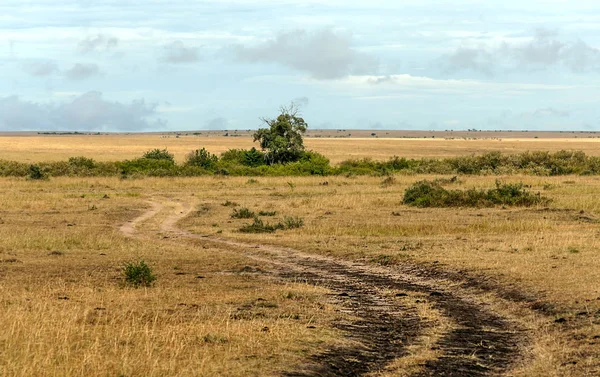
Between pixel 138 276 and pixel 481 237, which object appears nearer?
pixel 138 276

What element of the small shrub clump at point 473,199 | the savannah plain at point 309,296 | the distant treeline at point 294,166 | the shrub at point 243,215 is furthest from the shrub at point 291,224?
the distant treeline at point 294,166

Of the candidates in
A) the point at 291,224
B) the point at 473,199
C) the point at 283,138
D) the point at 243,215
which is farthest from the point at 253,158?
the point at 291,224

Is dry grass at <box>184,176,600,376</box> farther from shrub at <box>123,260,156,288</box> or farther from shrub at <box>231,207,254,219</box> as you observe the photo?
shrub at <box>123,260,156,288</box>

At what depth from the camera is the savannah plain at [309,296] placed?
31.9 feet

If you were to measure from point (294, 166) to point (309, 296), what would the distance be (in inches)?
1935

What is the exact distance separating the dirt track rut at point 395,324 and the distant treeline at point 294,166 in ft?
134

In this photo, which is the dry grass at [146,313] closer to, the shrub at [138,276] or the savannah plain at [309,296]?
the savannah plain at [309,296]

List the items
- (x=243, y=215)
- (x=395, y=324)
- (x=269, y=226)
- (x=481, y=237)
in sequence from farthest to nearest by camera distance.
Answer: (x=243, y=215) < (x=269, y=226) < (x=481, y=237) < (x=395, y=324)

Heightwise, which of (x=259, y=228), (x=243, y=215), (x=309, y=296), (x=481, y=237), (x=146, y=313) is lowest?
(x=243, y=215)

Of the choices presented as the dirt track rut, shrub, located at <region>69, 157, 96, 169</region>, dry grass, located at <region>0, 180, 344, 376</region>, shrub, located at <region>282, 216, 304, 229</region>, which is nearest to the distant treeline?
shrub, located at <region>69, 157, 96, 169</region>

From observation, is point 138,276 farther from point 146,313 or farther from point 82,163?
point 82,163

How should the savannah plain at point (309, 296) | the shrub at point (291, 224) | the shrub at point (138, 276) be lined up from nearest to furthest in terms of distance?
the savannah plain at point (309, 296) → the shrub at point (138, 276) → the shrub at point (291, 224)

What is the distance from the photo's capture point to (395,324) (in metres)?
12.4

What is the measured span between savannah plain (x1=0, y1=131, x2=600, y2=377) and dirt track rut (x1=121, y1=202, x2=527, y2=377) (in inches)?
1.5
